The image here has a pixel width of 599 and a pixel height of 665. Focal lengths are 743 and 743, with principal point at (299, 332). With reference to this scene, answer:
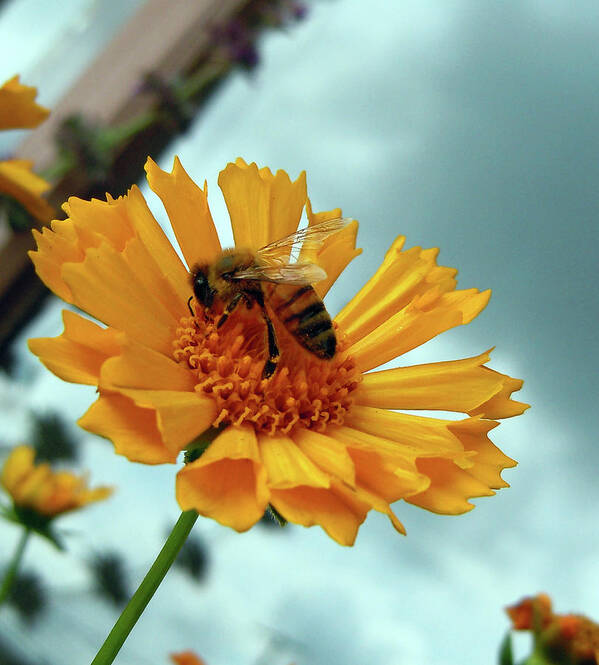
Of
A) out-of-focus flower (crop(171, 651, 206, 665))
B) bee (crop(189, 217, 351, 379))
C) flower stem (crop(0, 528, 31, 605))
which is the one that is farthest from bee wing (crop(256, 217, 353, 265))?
out-of-focus flower (crop(171, 651, 206, 665))

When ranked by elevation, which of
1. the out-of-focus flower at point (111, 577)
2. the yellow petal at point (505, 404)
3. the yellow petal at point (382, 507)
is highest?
the yellow petal at point (505, 404)

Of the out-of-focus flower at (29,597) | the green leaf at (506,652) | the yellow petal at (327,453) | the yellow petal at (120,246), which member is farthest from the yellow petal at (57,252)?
the out-of-focus flower at (29,597)

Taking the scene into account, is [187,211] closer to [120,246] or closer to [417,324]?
[120,246]

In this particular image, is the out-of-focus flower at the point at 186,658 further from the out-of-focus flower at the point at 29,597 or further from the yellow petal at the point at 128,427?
the out-of-focus flower at the point at 29,597

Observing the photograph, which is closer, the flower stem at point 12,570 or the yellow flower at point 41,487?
the flower stem at point 12,570

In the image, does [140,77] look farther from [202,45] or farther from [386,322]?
[386,322]

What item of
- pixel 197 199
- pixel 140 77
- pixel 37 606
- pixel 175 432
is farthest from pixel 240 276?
pixel 37 606

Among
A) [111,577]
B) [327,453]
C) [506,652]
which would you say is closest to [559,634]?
[506,652]

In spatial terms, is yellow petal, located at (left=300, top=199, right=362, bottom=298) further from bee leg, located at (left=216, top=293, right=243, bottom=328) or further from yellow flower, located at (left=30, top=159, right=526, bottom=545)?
bee leg, located at (left=216, top=293, right=243, bottom=328)
